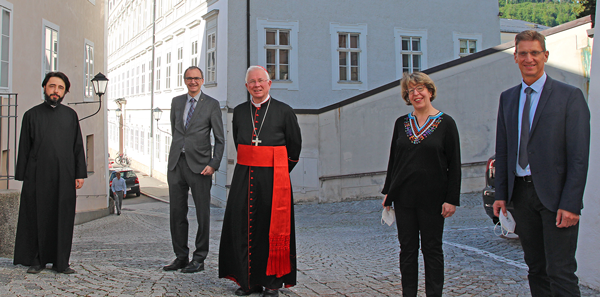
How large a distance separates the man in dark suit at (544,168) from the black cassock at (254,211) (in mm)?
1817

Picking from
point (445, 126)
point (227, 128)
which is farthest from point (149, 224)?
point (445, 126)

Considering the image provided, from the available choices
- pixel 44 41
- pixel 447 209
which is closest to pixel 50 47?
pixel 44 41

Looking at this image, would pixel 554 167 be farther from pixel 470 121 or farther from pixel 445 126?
pixel 470 121

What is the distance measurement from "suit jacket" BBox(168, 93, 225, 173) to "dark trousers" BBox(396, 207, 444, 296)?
81.3 inches

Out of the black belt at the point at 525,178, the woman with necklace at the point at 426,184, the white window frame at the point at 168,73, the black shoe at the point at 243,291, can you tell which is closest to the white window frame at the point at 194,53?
the white window frame at the point at 168,73

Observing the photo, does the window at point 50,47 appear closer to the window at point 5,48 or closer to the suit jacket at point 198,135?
the window at point 5,48

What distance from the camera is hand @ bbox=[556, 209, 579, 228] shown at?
3074mm

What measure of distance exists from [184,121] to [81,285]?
1856mm

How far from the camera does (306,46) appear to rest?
18125 millimetres

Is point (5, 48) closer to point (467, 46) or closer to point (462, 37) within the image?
point (462, 37)

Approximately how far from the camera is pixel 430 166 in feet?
12.7

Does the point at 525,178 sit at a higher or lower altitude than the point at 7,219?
higher

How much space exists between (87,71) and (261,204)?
46.6 feet

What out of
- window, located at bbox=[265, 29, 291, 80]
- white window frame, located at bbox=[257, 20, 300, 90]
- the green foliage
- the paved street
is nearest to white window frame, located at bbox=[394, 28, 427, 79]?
white window frame, located at bbox=[257, 20, 300, 90]
